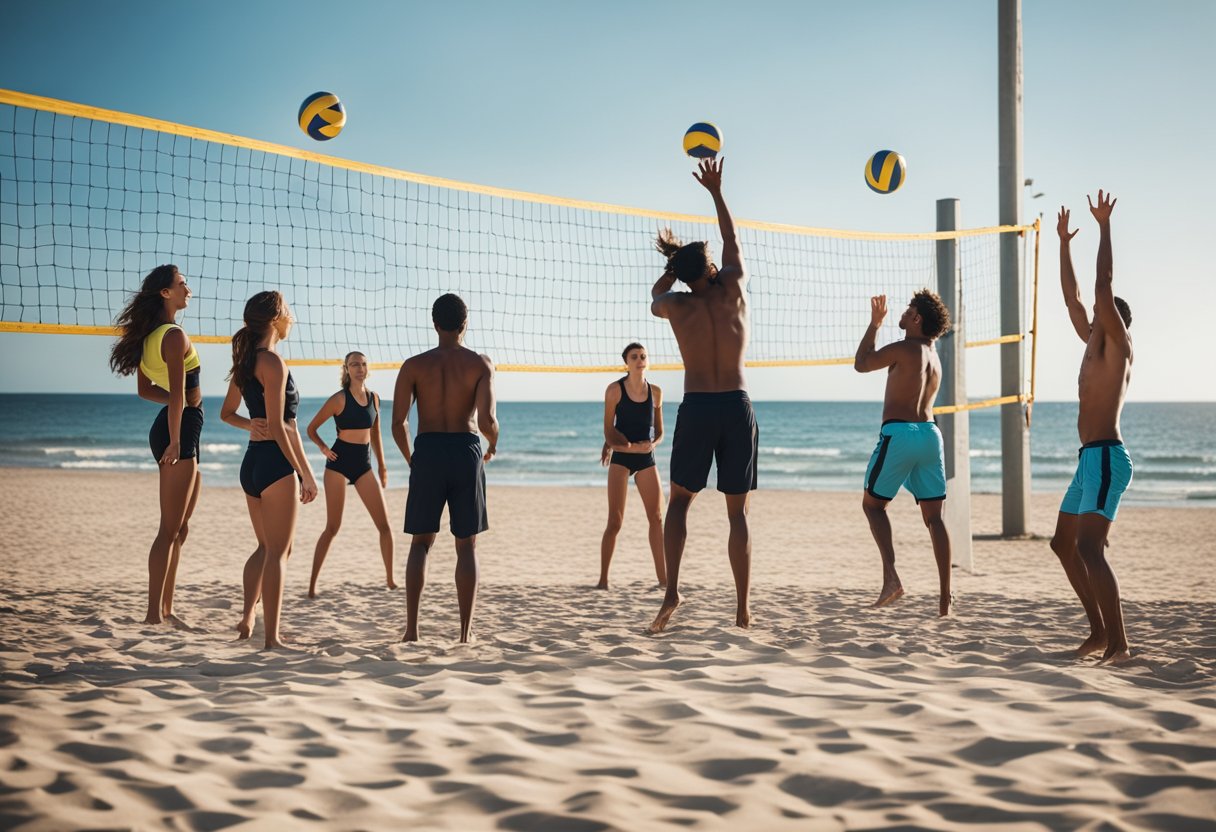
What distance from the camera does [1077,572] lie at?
3.81 meters

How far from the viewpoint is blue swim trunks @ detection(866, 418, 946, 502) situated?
4.68m

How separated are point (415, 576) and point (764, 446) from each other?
96.3 feet

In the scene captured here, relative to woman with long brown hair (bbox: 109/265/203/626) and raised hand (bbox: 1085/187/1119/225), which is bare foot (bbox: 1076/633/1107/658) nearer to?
raised hand (bbox: 1085/187/1119/225)

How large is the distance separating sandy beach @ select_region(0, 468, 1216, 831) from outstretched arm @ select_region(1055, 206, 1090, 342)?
1315 mm

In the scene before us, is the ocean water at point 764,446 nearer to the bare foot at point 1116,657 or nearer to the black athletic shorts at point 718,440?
the bare foot at point 1116,657

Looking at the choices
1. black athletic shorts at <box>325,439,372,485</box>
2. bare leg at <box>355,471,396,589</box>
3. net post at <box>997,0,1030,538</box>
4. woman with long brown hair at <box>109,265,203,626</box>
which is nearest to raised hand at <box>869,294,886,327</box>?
bare leg at <box>355,471,396,589</box>

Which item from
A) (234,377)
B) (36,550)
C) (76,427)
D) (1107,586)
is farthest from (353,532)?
(76,427)

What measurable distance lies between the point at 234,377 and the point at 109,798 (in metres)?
2.04

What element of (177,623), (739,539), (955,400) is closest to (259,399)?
(177,623)

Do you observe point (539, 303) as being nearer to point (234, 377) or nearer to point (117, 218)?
point (117, 218)

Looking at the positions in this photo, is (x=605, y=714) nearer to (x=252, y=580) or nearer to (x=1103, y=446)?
(x=252, y=580)

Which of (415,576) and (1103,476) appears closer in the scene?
(1103,476)

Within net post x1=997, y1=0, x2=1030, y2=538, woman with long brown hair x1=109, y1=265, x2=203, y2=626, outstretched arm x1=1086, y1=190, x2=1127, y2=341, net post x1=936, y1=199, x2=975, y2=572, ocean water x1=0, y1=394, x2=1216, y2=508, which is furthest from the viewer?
ocean water x1=0, y1=394, x2=1216, y2=508

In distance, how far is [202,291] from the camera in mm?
5613
